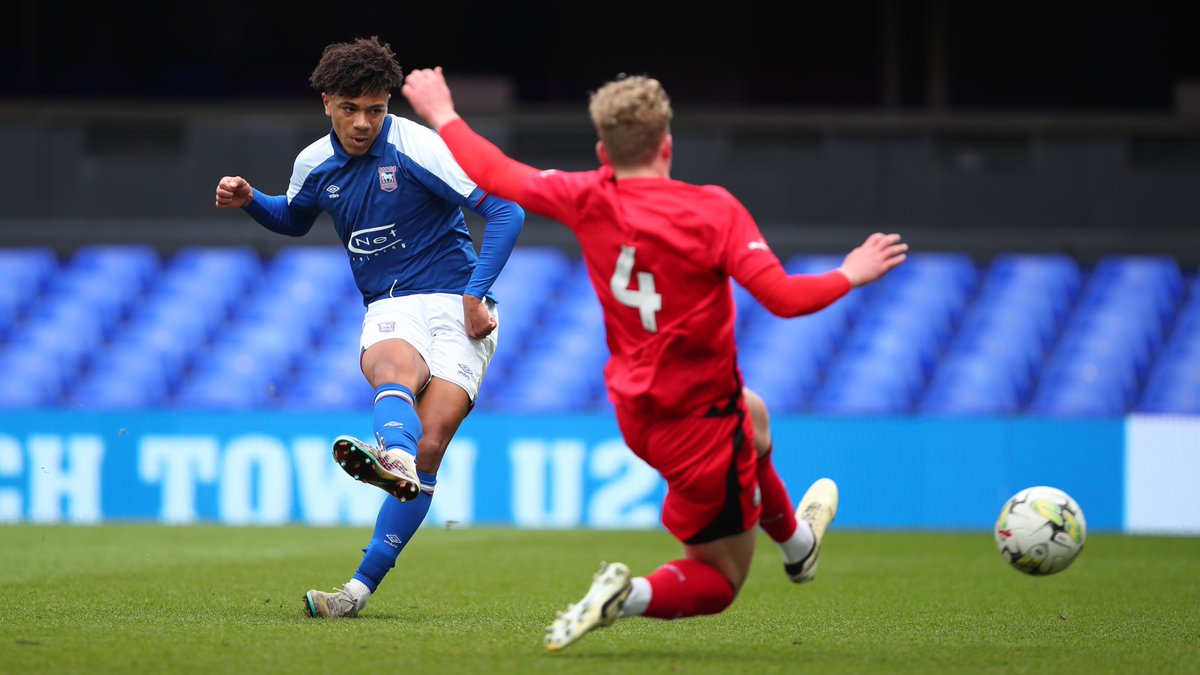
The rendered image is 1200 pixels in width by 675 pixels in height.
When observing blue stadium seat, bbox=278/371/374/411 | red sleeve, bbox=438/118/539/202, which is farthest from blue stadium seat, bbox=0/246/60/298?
red sleeve, bbox=438/118/539/202

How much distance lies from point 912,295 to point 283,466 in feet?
19.2

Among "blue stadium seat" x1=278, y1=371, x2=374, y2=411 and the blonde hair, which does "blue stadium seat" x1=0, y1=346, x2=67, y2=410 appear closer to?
"blue stadium seat" x1=278, y1=371, x2=374, y2=411

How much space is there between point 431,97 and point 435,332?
1184mm

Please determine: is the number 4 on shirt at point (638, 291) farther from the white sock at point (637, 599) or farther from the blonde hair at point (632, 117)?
the white sock at point (637, 599)

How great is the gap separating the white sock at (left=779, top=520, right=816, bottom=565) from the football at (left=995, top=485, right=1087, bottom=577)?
1.06m

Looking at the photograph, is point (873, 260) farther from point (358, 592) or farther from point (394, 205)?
point (358, 592)

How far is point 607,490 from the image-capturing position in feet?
37.2

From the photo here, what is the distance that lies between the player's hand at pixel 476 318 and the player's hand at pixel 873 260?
1.62m

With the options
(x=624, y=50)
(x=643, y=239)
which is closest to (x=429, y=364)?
(x=643, y=239)

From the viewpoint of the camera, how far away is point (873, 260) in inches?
173

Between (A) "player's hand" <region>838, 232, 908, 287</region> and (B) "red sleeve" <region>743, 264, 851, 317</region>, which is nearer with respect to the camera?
(B) "red sleeve" <region>743, 264, 851, 317</region>

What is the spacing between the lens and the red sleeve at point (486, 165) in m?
4.62

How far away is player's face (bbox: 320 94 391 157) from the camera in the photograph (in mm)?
5566

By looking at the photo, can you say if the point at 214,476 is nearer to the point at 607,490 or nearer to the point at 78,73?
the point at 607,490
